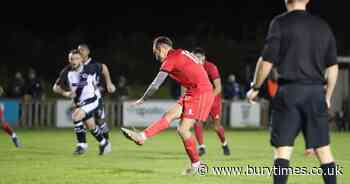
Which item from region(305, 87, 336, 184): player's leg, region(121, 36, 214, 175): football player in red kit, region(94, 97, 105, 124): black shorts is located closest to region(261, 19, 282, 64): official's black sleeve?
region(305, 87, 336, 184): player's leg

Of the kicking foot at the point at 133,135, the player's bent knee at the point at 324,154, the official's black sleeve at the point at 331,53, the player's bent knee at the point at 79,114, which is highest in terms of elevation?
the official's black sleeve at the point at 331,53

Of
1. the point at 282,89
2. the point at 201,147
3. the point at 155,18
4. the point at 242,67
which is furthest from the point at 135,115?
the point at 282,89

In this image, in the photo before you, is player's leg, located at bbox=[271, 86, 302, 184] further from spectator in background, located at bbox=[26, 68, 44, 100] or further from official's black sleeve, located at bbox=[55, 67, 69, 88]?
spectator in background, located at bbox=[26, 68, 44, 100]

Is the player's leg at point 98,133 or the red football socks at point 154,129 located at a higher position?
the red football socks at point 154,129

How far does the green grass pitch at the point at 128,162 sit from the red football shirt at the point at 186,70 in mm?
1319

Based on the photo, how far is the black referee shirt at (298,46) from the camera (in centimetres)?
854

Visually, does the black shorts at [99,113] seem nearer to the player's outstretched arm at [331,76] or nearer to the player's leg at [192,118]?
the player's leg at [192,118]

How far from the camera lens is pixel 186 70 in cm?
1315

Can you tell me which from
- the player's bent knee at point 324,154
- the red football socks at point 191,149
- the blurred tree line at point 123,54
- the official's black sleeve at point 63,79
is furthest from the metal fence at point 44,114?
the player's bent knee at point 324,154

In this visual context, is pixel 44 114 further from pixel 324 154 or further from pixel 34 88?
pixel 324 154

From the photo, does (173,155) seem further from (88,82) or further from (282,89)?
(282,89)

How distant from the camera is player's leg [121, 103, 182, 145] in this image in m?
12.6

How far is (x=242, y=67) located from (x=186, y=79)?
29462mm

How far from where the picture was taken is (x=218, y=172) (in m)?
13.1
